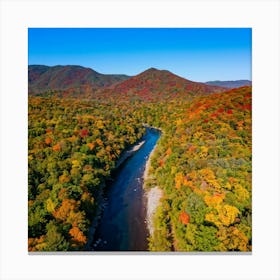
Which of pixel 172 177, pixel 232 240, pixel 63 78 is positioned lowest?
pixel 232 240

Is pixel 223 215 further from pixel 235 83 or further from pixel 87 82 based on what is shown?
pixel 87 82

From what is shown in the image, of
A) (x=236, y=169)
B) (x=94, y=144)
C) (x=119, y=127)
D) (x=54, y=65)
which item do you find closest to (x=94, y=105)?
(x=119, y=127)

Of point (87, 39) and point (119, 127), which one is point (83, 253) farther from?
point (119, 127)

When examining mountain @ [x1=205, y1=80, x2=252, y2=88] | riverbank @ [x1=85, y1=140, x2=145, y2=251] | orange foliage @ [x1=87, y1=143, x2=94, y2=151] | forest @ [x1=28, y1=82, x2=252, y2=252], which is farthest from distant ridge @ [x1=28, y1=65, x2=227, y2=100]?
riverbank @ [x1=85, y1=140, x2=145, y2=251]

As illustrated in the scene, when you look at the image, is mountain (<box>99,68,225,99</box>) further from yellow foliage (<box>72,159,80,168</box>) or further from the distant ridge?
yellow foliage (<box>72,159,80,168</box>)

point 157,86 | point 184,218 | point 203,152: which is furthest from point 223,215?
point 157,86

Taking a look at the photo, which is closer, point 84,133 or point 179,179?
point 179,179
